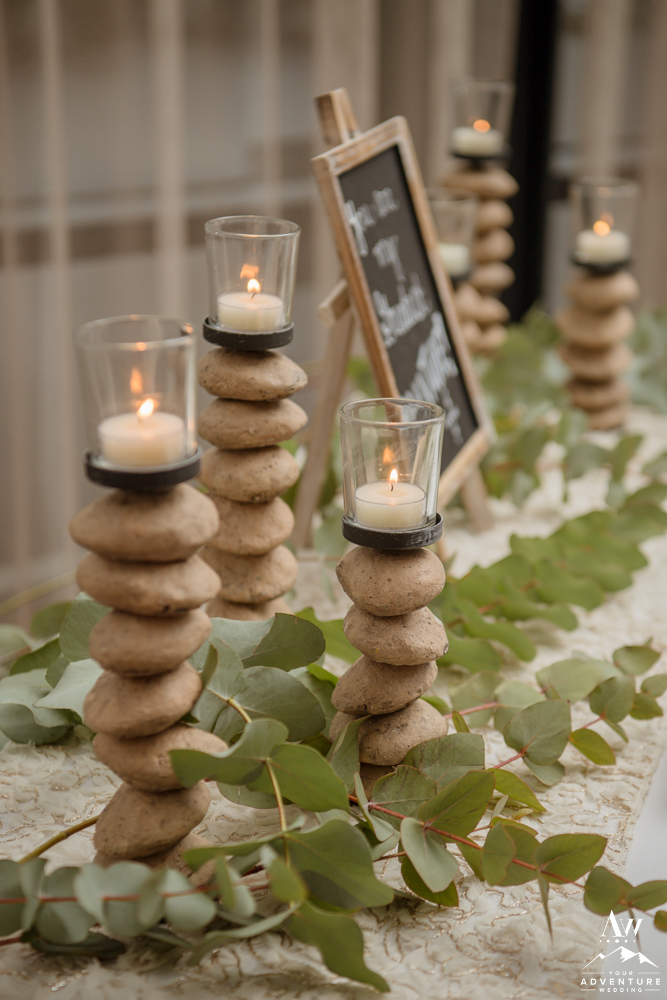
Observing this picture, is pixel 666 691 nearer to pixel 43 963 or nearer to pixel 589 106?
pixel 43 963

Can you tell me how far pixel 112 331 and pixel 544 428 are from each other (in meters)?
0.87

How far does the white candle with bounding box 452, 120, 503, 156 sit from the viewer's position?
5.19ft

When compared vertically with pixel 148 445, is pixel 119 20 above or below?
above

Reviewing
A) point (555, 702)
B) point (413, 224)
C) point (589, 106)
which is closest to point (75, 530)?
point (555, 702)

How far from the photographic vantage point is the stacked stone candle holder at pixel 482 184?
5.20 ft

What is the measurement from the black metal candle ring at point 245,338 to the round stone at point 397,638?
0.27 m

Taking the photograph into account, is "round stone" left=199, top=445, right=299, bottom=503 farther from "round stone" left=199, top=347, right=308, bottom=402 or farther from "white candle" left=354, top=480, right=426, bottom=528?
"white candle" left=354, top=480, right=426, bottom=528

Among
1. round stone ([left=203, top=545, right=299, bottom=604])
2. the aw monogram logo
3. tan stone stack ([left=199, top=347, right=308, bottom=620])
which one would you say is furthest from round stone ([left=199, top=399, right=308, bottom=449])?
the aw monogram logo

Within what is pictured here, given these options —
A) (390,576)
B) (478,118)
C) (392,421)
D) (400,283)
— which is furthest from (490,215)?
(390,576)

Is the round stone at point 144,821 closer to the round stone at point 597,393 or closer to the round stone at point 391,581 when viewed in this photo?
the round stone at point 391,581

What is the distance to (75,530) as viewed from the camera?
57cm

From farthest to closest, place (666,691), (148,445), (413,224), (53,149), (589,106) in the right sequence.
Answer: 1. (589,106)
2. (53,149)
3. (413,224)
4. (666,691)
5. (148,445)

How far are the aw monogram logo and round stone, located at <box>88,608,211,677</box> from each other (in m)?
0.34

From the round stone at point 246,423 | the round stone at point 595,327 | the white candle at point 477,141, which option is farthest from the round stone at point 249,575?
the white candle at point 477,141
